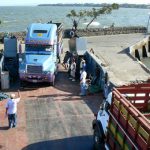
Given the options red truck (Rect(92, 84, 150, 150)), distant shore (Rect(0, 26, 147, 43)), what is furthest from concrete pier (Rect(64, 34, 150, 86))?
red truck (Rect(92, 84, 150, 150))

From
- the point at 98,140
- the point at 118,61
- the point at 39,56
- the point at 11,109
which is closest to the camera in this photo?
the point at 98,140

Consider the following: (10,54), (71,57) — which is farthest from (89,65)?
(10,54)

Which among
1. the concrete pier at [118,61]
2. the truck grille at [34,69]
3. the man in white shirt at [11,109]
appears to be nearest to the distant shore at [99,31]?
the concrete pier at [118,61]

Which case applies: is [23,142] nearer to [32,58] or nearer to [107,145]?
[107,145]

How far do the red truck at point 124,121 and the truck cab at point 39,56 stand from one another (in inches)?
354

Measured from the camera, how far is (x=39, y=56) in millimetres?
24703

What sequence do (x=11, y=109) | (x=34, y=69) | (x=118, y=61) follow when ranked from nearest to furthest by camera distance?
(x=11, y=109), (x=34, y=69), (x=118, y=61)

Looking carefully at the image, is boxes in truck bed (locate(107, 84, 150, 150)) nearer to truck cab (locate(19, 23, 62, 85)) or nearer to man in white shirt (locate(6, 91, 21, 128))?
man in white shirt (locate(6, 91, 21, 128))

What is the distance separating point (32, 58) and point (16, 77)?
239cm

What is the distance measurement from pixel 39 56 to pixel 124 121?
526 inches

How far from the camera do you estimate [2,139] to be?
1656 cm

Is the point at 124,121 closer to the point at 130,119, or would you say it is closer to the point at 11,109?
the point at 130,119

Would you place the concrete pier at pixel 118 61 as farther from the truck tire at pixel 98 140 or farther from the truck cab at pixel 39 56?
the truck tire at pixel 98 140

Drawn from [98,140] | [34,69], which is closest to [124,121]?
[98,140]
